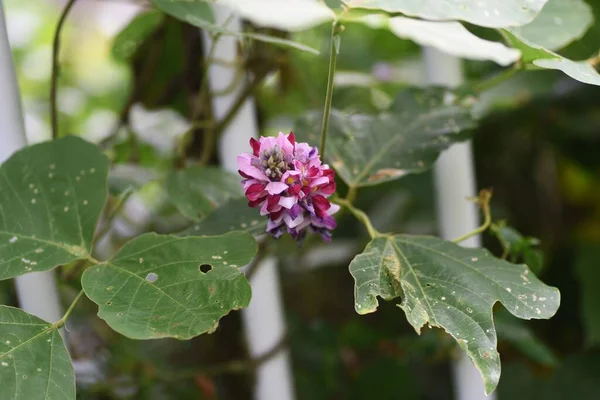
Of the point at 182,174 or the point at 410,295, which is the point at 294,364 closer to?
the point at 182,174

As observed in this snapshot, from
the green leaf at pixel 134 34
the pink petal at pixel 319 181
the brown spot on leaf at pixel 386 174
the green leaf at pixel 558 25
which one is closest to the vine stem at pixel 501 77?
the green leaf at pixel 558 25

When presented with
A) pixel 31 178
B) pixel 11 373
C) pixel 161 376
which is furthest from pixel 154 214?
pixel 11 373

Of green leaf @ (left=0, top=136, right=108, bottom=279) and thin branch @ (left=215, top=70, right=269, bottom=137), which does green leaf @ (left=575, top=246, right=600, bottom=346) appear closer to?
thin branch @ (left=215, top=70, right=269, bottom=137)

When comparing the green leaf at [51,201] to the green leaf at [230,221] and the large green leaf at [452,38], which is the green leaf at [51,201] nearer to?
the green leaf at [230,221]

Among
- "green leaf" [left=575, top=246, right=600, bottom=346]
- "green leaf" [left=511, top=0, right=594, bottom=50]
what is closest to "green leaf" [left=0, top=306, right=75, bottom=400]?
"green leaf" [left=511, top=0, right=594, bottom=50]

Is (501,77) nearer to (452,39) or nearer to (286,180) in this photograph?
(452,39)
